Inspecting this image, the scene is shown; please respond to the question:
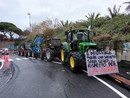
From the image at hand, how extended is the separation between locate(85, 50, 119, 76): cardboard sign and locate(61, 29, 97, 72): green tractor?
2.72ft

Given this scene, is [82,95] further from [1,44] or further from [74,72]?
[1,44]

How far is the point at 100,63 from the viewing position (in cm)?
1027

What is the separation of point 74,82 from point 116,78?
182 cm

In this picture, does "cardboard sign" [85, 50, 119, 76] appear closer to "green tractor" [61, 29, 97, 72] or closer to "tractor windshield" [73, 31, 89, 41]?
"green tractor" [61, 29, 97, 72]

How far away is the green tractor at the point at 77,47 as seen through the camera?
1139 cm

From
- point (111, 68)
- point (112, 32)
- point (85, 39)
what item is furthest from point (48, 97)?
point (112, 32)

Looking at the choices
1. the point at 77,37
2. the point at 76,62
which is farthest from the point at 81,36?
the point at 76,62

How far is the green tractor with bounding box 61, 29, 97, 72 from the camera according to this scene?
11393 mm

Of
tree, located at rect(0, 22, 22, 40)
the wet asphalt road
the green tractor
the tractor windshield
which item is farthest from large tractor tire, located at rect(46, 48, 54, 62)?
tree, located at rect(0, 22, 22, 40)

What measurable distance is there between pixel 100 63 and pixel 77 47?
10.2 ft

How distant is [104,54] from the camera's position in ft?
34.7

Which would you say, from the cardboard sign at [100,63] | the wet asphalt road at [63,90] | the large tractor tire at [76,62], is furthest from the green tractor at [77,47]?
the wet asphalt road at [63,90]

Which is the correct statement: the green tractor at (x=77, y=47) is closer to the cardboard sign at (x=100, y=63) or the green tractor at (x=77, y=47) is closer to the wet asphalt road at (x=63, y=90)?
the cardboard sign at (x=100, y=63)

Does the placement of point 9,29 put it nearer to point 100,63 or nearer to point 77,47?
point 77,47
